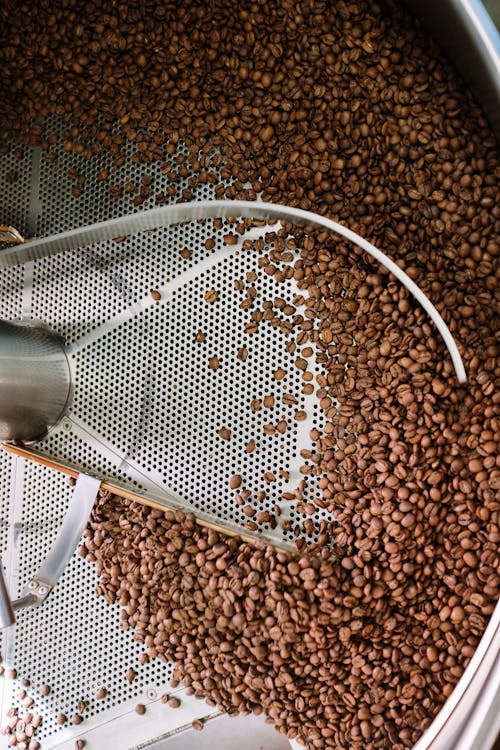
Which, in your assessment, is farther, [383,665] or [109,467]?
[109,467]

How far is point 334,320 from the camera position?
124 centimetres

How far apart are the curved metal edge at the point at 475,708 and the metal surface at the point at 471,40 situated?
0.84m

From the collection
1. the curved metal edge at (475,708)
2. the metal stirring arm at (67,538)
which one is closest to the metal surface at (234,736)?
the curved metal edge at (475,708)

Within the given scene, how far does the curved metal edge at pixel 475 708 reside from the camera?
93cm

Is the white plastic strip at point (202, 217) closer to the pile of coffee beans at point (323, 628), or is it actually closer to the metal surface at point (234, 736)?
the pile of coffee beans at point (323, 628)

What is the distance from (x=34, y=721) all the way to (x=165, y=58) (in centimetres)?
128

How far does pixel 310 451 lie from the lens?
1.25m

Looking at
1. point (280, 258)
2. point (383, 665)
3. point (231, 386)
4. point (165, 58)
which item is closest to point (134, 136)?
point (165, 58)

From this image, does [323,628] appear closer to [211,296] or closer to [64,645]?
[64,645]

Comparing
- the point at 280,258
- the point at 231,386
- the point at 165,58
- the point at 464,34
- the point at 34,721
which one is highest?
the point at 464,34

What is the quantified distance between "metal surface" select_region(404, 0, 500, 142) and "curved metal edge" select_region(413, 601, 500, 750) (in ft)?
2.74

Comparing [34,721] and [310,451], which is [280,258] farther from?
[34,721]

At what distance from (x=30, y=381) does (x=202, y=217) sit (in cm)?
44

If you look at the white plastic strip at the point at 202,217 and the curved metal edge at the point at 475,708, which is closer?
the curved metal edge at the point at 475,708
